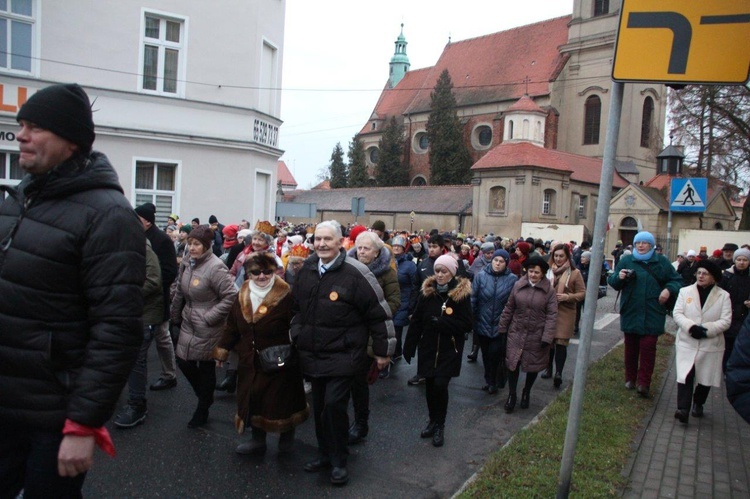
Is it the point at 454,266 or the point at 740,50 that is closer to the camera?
the point at 740,50

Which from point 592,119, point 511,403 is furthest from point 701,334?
point 592,119

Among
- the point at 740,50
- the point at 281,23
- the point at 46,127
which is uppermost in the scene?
the point at 281,23

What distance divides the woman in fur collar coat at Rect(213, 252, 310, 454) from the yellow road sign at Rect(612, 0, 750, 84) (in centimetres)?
315

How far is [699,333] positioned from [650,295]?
0.99m

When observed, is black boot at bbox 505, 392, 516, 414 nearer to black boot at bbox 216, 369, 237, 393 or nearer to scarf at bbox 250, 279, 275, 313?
black boot at bbox 216, 369, 237, 393

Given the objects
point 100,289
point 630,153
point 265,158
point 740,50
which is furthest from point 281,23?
point 630,153

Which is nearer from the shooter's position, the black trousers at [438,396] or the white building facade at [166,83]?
the black trousers at [438,396]

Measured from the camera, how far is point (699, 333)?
21.1 feet

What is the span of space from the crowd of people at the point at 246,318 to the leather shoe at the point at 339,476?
1 centimetres

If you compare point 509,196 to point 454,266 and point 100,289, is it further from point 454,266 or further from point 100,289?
point 100,289

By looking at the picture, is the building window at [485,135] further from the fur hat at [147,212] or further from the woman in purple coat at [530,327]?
the fur hat at [147,212]

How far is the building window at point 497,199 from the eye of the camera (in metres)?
46.0

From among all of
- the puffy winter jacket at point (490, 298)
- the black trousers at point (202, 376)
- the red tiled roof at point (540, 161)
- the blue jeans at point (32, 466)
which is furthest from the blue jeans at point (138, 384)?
the red tiled roof at point (540, 161)

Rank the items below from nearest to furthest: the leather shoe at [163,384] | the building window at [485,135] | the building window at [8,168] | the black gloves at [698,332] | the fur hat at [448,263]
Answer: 1. the fur hat at [448,263]
2. the black gloves at [698,332]
3. the leather shoe at [163,384]
4. the building window at [8,168]
5. the building window at [485,135]
